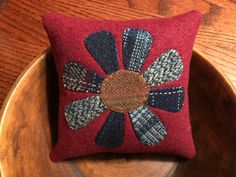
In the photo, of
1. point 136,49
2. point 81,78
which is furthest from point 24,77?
point 136,49

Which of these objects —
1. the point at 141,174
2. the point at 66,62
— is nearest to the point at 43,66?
the point at 66,62

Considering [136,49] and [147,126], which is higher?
[136,49]

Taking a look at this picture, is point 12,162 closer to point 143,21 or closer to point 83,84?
point 83,84

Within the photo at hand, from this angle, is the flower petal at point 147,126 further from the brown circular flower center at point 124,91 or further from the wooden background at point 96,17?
the wooden background at point 96,17

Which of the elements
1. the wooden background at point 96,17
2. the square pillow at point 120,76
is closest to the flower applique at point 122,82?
the square pillow at point 120,76

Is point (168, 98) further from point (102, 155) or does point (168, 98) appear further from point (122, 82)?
point (102, 155)

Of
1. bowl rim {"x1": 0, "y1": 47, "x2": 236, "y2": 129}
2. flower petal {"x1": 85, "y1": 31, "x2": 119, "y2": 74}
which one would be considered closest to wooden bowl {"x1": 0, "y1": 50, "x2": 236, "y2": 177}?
bowl rim {"x1": 0, "y1": 47, "x2": 236, "y2": 129}

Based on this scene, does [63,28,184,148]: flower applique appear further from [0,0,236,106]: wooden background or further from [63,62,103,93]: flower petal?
[0,0,236,106]: wooden background

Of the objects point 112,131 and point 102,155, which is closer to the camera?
point 112,131
